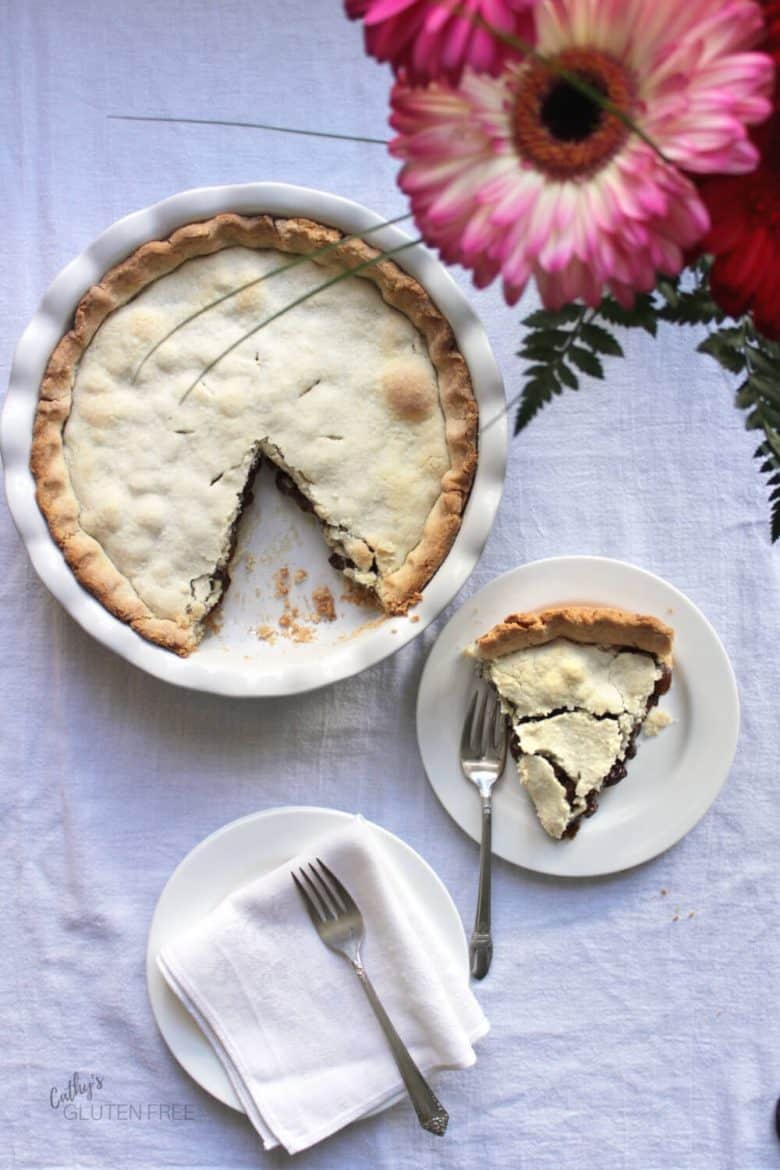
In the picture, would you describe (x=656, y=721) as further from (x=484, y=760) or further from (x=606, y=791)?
(x=484, y=760)

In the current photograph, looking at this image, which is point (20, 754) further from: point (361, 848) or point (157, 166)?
point (157, 166)

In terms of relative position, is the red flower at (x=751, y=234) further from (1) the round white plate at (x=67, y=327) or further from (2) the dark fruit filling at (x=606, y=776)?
(2) the dark fruit filling at (x=606, y=776)

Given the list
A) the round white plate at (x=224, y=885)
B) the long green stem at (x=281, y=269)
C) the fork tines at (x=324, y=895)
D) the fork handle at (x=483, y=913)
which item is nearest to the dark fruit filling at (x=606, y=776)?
the fork handle at (x=483, y=913)

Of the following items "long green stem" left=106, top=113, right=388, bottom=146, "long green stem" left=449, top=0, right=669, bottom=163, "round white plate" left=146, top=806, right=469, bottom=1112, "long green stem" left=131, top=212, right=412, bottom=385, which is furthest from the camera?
"round white plate" left=146, top=806, right=469, bottom=1112

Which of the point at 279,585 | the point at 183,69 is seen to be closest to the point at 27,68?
the point at 183,69

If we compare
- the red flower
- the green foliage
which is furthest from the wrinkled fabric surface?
the red flower

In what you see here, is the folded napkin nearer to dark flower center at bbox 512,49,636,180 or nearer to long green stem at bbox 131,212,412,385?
long green stem at bbox 131,212,412,385

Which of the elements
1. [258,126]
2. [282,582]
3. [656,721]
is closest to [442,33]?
[258,126]
